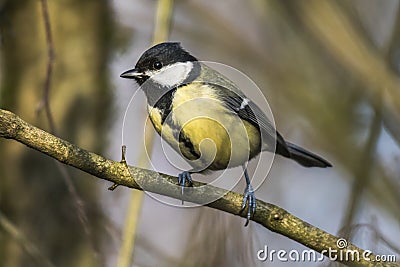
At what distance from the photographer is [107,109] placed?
326cm

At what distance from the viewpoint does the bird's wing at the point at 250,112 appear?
2.63 m

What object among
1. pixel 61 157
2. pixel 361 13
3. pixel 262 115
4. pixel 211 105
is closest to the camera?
pixel 61 157

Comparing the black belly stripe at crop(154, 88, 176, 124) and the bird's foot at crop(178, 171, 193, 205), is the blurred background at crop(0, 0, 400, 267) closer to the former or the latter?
the black belly stripe at crop(154, 88, 176, 124)

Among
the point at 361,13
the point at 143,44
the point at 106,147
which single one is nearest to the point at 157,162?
the point at 106,147

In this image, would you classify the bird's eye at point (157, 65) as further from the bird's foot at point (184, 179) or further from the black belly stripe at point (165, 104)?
the bird's foot at point (184, 179)

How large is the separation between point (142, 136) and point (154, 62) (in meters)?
0.43

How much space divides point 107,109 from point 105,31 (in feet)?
1.32

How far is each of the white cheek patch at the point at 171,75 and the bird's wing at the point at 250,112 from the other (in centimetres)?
14

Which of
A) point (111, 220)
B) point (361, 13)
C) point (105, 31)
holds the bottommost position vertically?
point (111, 220)

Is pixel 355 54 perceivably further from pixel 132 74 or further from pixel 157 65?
pixel 132 74

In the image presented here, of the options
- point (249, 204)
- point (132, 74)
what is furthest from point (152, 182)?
point (132, 74)

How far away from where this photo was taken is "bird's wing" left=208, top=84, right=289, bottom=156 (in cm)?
263

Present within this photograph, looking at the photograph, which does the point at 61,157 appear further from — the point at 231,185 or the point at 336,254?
the point at 231,185

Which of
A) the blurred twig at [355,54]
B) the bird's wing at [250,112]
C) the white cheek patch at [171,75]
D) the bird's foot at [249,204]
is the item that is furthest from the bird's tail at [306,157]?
the bird's foot at [249,204]
